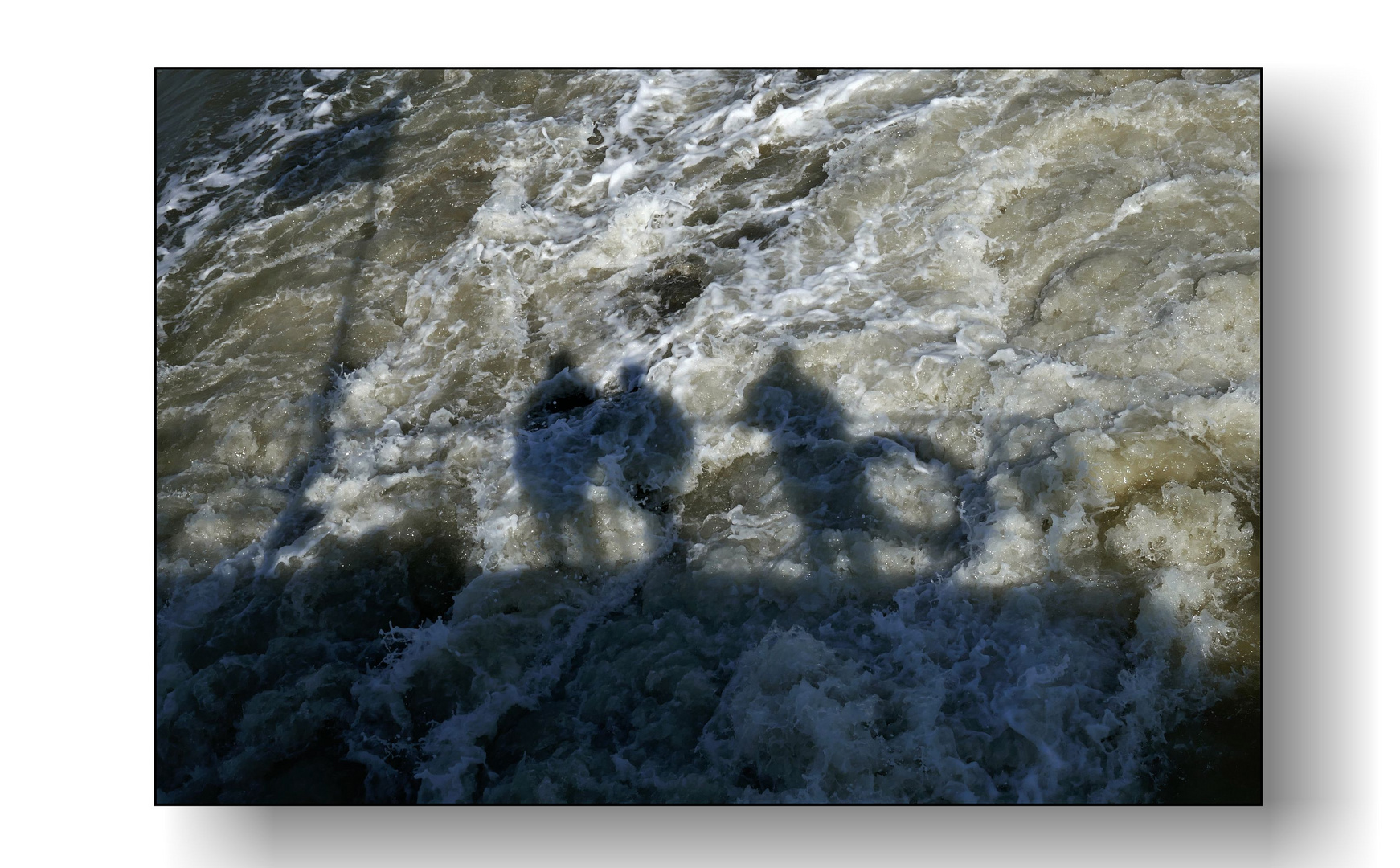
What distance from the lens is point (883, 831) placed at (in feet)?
9.96

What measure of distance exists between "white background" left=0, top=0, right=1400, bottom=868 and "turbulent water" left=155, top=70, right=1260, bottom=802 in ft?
0.45

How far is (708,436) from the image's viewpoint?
12.6 ft

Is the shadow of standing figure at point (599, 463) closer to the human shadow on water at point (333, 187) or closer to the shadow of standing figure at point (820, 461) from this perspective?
the shadow of standing figure at point (820, 461)

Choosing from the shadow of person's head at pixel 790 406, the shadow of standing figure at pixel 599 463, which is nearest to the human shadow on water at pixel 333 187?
the shadow of standing figure at pixel 599 463

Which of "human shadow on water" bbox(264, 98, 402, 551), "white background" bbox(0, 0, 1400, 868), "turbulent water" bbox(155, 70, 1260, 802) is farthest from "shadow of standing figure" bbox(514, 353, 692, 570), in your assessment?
"white background" bbox(0, 0, 1400, 868)

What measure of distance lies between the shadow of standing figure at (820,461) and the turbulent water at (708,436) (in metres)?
0.02

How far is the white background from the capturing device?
305 centimetres
